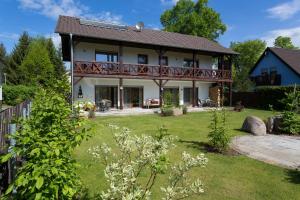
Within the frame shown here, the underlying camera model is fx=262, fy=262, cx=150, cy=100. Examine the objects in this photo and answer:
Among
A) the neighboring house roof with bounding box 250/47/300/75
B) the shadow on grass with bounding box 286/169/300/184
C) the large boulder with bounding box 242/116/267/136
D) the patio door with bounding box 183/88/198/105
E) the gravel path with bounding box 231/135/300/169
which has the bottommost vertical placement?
the shadow on grass with bounding box 286/169/300/184

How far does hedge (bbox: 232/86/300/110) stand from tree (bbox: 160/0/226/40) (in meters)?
16.9

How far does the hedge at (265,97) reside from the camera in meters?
21.4

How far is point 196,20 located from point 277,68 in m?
15.4

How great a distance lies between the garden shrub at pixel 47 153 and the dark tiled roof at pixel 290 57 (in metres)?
27.4

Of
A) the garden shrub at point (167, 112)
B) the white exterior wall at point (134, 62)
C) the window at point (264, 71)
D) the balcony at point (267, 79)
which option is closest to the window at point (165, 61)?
the white exterior wall at point (134, 62)

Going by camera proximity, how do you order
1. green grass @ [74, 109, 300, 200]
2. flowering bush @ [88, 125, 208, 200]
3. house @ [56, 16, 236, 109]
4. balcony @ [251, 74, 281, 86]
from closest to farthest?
1. flowering bush @ [88, 125, 208, 200]
2. green grass @ [74, 109, 300, 200]
3. house @ [56, 16, 236, 109]
4. balcony @ [251, 74, 281, 86]

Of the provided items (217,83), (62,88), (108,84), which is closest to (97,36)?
(108,84)

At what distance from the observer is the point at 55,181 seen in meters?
2.70

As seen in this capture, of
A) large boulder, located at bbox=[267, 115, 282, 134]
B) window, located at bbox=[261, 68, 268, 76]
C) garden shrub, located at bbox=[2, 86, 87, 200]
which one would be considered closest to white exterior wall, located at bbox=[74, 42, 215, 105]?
window, located at bbox=[261, 68, 268, 76]

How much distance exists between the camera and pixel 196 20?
3959 centimetres

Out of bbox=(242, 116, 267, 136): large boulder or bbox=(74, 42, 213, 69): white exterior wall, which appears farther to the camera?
bbox=(74, 42, 213, 69): white exterior wall

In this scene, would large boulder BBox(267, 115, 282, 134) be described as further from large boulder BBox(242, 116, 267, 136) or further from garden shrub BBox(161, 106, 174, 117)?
garden shrub BBox(161, 106, 174, 117)

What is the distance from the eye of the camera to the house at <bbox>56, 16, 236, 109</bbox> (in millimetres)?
18156

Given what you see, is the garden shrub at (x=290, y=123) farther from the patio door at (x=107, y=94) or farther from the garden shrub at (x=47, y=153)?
the patio door at (x=107, y=94)
